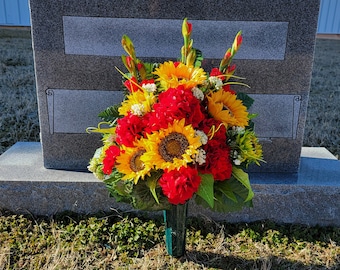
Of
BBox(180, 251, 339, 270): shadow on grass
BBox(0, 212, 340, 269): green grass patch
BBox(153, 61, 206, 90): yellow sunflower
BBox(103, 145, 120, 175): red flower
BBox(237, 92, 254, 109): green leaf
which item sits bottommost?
BBox(180, 251, 339, 270): shadow on grass

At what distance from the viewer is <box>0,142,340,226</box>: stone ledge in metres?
2.33

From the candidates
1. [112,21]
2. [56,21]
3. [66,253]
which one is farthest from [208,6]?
[66,253]

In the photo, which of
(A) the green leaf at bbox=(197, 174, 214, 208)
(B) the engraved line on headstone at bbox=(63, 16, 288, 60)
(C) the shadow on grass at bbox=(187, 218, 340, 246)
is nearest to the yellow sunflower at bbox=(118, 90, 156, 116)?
(A) the green leaf at bbox=(197, 174, 214, 208)

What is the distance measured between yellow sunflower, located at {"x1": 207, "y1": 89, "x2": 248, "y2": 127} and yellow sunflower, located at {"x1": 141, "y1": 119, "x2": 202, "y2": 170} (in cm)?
18

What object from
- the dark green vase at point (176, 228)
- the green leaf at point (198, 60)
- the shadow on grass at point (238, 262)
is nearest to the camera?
the green leaf at point (198, 60)

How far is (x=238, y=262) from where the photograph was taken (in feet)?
6.75

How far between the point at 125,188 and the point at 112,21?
3.66 ft

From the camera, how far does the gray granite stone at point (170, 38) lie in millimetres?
2258

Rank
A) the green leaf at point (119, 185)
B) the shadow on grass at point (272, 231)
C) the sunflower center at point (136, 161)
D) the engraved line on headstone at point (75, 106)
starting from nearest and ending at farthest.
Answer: the sunflower center at point (136, 161) → the green leaf at point (119, 185) → the shadow on grass at point (272, 231) → the engraved line on headstone at point (75, 106)

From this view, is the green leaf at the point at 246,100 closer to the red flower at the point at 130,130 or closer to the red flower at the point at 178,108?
the red flower at the point at 178,108

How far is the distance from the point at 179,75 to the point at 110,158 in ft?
1.56

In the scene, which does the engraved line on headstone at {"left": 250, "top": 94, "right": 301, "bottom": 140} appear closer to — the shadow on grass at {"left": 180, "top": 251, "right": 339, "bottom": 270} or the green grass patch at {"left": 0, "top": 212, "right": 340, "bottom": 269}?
the green grass patch at {"left": 0, "top": 212, "right": 340, "bottom": 269}

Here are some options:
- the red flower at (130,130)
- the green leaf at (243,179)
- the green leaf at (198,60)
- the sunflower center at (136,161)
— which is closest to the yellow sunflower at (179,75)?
the green leaf at (198,60)

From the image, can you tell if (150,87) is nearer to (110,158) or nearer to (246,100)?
(110,158)
